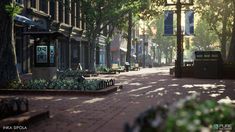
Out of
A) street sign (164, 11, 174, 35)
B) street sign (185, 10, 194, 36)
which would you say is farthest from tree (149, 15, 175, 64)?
street sign (164, 11, 174, 35)

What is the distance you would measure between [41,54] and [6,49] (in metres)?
4.42

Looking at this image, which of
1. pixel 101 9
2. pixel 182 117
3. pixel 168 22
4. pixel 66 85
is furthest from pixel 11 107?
pixel 101 9

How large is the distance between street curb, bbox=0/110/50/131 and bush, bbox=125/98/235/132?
17.6 feet

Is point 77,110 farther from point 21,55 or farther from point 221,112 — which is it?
point 21,55

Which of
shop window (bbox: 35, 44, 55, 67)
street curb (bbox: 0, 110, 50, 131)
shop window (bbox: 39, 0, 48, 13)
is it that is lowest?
street curb (bbox: 0, 110, 50, 131)

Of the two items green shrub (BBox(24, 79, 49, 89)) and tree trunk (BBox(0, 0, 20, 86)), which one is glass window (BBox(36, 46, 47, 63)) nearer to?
green shrub (BBox(24, 79, 49, 89))

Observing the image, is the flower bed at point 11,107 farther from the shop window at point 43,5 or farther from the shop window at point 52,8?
the shop window at point 52,8

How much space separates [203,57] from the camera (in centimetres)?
2981

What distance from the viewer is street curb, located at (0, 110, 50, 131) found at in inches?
302

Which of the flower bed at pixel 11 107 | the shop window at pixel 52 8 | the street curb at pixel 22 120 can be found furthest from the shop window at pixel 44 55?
the shop window at pixel 52 8

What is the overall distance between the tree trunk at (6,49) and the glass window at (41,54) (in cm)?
403

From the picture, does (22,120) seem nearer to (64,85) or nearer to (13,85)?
(64,85)

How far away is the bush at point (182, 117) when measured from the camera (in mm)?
2389

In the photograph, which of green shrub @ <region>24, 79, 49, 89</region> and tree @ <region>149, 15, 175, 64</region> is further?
tree @ <region>149, 15, 175, 64</region>
